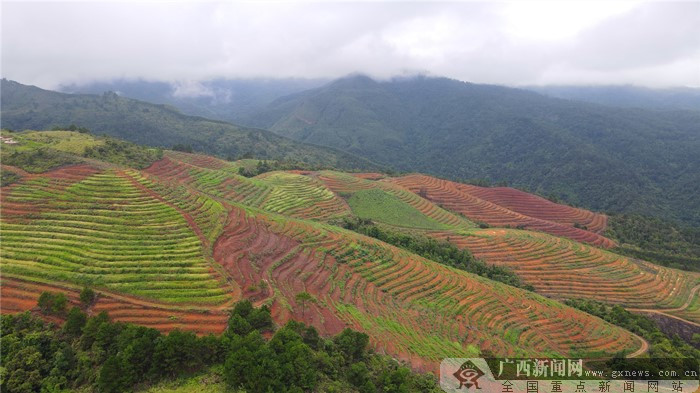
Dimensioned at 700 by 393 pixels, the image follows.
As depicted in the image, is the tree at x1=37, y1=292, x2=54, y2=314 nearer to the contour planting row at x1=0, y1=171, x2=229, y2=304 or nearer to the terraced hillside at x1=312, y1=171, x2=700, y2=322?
the contour planting row at x1=0, y1=171, x2=229, y2=304

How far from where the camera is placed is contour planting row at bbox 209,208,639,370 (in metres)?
35.6

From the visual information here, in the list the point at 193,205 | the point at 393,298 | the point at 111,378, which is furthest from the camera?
the point at 193,205

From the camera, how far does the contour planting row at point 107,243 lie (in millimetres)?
31938

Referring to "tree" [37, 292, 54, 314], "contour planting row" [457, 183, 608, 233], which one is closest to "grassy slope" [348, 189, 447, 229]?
"contour planting row" [457, 183, 608, 233]

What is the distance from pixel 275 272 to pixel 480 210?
251ft

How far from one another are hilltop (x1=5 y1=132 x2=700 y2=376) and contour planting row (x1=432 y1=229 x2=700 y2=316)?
30 cm

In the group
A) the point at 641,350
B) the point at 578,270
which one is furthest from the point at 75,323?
the point at 578,270

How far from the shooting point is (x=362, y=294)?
137 feet

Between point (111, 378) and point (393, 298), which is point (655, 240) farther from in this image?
point (111, 378)

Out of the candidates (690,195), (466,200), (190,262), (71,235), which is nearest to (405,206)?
(466,200)

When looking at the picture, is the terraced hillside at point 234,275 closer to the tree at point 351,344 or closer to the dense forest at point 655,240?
the tree at point 351,344

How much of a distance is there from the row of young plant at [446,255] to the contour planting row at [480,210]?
36.5 m

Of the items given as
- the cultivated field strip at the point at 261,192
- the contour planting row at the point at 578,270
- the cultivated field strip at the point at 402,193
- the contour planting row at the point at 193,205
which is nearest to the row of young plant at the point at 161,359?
the contour planting row at the point at 193,205

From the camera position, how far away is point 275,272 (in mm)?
40531
